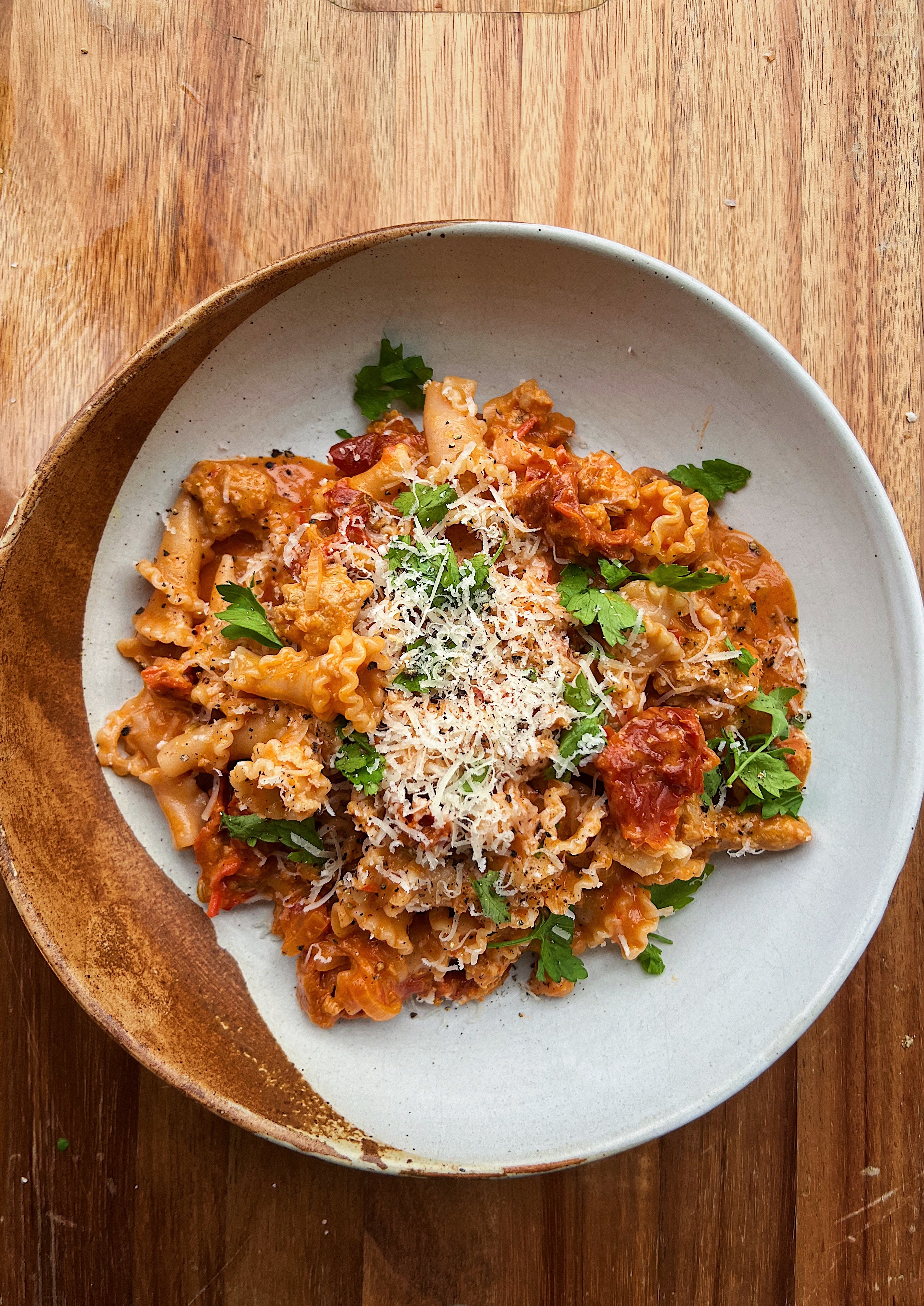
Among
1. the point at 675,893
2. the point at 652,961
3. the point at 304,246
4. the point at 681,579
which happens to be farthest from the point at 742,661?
the point at 304,246

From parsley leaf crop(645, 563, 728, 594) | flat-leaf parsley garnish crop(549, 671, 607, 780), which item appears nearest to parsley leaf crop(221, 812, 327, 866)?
flat-leaf parsley garnish crop(549, 671, 607, 780)

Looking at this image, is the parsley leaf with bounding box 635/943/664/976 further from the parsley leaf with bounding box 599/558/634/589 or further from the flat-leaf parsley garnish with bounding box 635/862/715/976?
the parsley leaf with bounding box 599/558/634/589

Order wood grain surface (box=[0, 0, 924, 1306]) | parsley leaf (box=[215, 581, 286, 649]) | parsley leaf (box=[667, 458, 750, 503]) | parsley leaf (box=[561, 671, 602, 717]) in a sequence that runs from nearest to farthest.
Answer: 1. parsley leaf (box=[561, 671, 602, 717])
2. parsley leaf (box=[215, 581, 286, 649])
3. parsley leaf (box=[667, 458, 750, 503])
4. wood grain surface (box=[0, 0, 924, 1306])

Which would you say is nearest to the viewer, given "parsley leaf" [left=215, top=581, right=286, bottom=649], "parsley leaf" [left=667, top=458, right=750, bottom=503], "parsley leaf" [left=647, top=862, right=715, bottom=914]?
"parsley leaf" [left=215, top=581, right=286, bottom=649]

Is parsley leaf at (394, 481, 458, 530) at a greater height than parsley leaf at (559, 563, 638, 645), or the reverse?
parsley leaf at (394, 481, 458, 530)

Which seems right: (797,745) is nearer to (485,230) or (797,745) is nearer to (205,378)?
(485,230)

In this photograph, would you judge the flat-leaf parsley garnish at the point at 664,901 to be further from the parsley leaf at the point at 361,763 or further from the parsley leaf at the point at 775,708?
the parsley leaf at the point at 361,763

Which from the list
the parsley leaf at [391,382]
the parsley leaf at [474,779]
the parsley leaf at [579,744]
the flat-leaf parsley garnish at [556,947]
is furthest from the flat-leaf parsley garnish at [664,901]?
the parsley leaf at [391,382]
